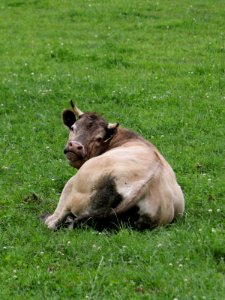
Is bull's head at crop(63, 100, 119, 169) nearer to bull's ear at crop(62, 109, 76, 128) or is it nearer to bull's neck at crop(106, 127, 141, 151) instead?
bull's neck at crop(106, 127, 141, 151)

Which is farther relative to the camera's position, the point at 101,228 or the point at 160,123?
the point at 160,123

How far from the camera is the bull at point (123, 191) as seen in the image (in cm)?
955

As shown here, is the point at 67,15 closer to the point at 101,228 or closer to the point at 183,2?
the point at 183,2

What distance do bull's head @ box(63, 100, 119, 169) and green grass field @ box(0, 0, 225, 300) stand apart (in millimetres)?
821

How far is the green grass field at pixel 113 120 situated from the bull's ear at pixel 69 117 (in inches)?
39.2

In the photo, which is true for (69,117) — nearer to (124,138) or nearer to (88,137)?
(88,137)

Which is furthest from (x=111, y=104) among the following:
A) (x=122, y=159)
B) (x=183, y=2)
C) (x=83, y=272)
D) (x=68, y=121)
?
(x=183, y=2)

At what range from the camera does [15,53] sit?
70.0 ft

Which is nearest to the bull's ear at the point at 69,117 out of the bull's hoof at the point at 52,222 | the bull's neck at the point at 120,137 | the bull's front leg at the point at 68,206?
the bull's neck at the point at 120,137

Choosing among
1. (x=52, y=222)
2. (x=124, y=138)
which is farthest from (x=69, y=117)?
(x=52, y=222)

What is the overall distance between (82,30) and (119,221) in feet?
49.2

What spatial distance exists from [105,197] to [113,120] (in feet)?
21.9

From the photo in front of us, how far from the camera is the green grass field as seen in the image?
836 centimetres

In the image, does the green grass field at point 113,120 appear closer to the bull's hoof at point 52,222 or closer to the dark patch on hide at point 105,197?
the bull's hoof at point 52,222
